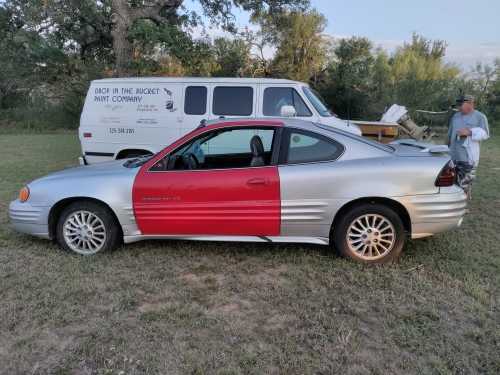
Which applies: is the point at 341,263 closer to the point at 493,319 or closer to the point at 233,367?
the point at 493,319

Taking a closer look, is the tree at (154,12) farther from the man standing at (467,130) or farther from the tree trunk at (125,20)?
the man standing at (467,130)

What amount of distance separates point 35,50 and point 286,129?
2058 cm

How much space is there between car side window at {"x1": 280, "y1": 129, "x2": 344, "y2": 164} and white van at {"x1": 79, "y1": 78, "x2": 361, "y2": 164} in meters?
3.39

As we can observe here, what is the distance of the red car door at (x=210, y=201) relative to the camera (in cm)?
396

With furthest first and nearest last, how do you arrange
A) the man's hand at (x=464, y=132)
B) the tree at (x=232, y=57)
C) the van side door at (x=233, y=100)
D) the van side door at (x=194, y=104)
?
the tree at (x=232, y=57), the van side door at (x=194, y=104), the van side door at (x=233, y=100), the man's hand at (x=464, y=132)

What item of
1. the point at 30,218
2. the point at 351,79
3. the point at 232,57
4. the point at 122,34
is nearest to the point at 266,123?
the point at 30,218

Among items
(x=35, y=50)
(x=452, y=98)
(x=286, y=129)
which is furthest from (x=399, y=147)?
(x=35, y=50)

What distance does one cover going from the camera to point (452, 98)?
1984 centimetres

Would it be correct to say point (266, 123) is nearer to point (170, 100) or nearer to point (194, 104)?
point (194, 104)

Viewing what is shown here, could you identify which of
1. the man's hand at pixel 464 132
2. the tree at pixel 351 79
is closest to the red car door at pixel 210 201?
the man's hand at pixel 464 132

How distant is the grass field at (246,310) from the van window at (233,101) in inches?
140

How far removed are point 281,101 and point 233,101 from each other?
0.90m

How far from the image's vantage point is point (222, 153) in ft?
15.8

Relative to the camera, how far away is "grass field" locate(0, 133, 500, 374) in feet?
8.65
